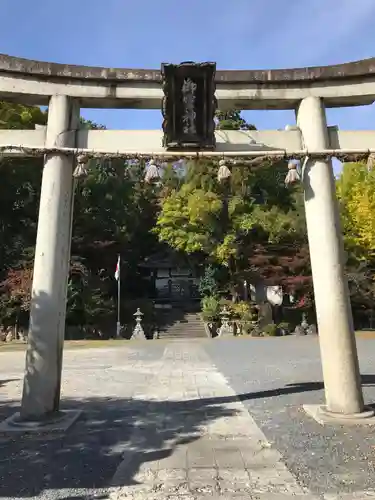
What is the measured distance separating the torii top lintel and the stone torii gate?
1 centimetres

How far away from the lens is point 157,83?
22.1ft

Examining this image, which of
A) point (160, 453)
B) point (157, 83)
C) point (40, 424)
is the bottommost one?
point (160, 453)

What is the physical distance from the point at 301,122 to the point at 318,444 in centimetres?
450

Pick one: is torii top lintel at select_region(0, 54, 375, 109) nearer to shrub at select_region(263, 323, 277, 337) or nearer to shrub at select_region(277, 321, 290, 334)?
shrub at select_region(263, 323, 277, 337)

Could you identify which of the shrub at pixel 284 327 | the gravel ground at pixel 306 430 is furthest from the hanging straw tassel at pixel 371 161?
the shrub at pixel 284 327

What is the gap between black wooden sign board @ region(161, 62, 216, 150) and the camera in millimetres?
6570

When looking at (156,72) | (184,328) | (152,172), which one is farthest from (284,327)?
(156,72)

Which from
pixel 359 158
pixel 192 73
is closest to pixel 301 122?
pixel 359 158

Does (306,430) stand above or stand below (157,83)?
below

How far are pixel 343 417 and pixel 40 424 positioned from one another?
13.2ft

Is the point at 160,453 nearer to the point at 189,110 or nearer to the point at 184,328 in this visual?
the point at 189,110

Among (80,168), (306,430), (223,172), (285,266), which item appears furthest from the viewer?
(285,266)

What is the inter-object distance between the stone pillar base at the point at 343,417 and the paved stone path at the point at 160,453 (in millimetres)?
213

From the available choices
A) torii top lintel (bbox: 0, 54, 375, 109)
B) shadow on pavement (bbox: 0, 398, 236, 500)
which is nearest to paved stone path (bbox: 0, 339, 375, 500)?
shadow on pavement (bbox: 0, 398, 236, 500)
